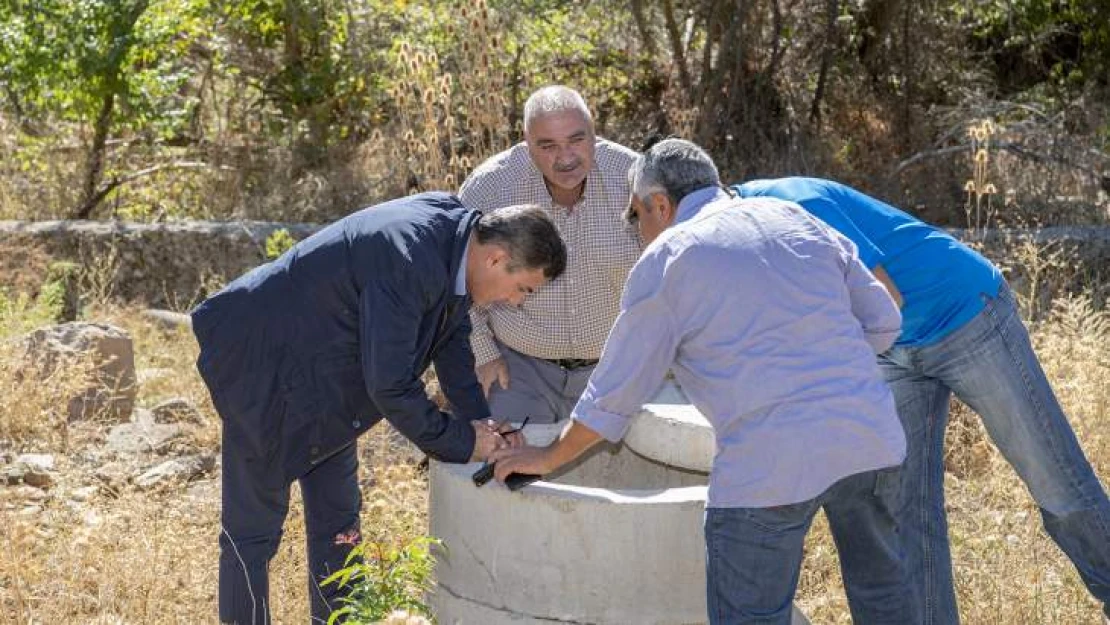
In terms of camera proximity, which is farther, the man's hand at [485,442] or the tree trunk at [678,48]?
the tree trunk at [678,48]

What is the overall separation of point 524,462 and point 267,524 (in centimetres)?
91

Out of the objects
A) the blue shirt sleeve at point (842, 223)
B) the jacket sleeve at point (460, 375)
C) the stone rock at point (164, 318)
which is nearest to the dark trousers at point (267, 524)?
the jacket sleeve at point (460, 375)

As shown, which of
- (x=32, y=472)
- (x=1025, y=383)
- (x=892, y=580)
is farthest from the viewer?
(x=32, y=472)

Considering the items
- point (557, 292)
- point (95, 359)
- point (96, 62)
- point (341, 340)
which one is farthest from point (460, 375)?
point (96, 62)

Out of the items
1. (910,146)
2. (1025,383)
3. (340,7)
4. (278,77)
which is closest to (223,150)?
(278,77)

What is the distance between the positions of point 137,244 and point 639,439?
219 inches

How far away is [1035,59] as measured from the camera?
37.0ft

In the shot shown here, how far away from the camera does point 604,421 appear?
3426mm

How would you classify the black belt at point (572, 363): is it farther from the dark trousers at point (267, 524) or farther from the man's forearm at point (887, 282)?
the man's forearm at point (887, 282)

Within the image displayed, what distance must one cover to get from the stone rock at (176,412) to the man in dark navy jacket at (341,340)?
274cm

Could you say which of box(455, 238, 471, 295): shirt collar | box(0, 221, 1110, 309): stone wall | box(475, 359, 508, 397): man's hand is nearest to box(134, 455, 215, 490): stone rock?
box(475, 359, 508, 397): man's hand

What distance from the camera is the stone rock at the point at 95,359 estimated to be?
6.77 meters

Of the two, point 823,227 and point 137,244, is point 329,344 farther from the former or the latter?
point 137,244

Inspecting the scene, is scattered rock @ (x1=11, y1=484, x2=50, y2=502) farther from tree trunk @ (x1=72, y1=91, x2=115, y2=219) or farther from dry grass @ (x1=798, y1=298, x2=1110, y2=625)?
tree trunk @ (x1=72, y1=91, x2=115, y2=219)
